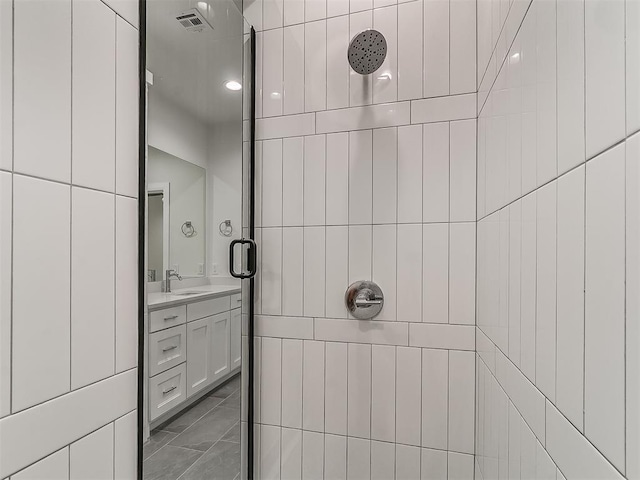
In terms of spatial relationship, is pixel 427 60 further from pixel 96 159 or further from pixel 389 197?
pixel 96 159

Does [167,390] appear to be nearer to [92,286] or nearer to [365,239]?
[92,286]

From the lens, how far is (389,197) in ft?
4.54

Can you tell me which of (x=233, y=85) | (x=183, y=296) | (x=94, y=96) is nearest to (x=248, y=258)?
(x=183, y=296)

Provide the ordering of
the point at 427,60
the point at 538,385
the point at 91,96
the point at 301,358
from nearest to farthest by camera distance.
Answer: the point at 538,385, the point at 91,96, the point at 427,60, the point at 301,358

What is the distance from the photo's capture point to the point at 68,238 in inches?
32.8

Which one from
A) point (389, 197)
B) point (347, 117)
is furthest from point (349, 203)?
point (347, 117)

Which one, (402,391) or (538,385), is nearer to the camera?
(538,385)

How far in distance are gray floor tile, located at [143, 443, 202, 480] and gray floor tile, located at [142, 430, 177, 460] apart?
1 cm

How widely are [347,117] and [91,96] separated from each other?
832mm

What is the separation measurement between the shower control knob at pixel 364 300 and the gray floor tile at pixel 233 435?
59 centimetres

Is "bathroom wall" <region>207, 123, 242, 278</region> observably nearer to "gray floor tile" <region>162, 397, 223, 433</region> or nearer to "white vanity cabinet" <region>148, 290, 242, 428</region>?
"white vanity cabinet" <region>148, 290, 242, 428</region>

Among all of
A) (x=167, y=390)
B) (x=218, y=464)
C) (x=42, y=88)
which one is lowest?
(x=218, y=464)

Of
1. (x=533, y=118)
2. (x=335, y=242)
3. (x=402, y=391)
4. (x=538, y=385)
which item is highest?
(x=533, y=118)

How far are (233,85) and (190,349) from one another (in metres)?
0.92
